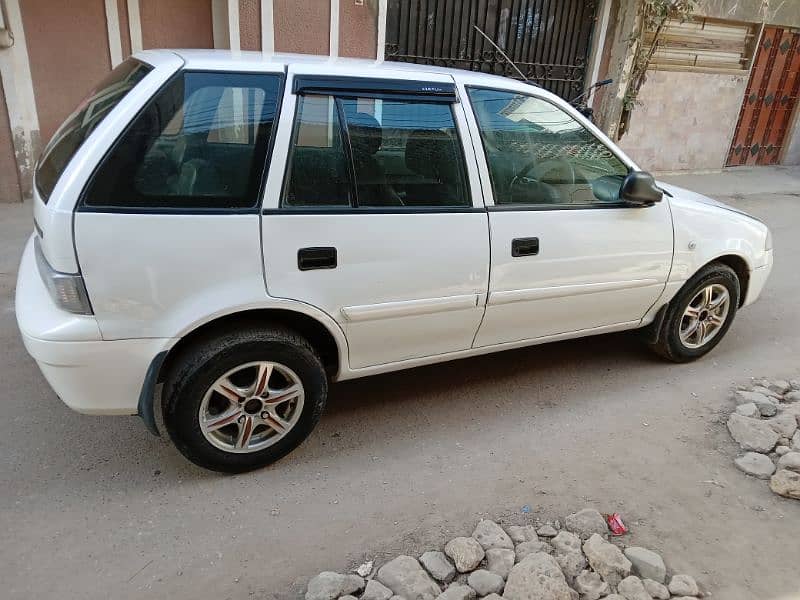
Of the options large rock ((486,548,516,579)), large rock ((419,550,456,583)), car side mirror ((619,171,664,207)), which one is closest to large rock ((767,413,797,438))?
car side mirror ((619,171,664,207))

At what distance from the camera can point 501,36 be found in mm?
8500

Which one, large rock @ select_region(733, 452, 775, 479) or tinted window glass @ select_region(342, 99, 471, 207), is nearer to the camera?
tinted window glass @ select_region(342, 99, 471, 207)

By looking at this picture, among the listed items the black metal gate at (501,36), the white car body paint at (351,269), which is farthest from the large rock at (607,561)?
the black metal gate at (501,36)

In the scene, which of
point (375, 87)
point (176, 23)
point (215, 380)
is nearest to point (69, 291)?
point (215, 380)

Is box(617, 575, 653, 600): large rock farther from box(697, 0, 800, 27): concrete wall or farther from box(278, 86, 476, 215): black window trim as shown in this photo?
box(697, 0, 800, 27): concrete wall

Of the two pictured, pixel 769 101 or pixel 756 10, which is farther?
pixel 769 101

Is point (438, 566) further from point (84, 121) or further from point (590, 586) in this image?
point (84, 121)

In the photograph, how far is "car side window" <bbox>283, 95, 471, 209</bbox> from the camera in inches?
106

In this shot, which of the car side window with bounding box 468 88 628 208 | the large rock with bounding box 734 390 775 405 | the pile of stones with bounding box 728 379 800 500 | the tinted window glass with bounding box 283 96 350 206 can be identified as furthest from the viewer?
the large rock with bounding box 734 390 775 405

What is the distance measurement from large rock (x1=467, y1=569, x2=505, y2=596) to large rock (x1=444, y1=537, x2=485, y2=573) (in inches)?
1.7

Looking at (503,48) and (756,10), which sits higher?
(756,10)

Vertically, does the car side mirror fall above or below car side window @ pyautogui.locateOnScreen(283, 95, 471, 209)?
below

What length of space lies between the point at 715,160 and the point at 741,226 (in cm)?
865

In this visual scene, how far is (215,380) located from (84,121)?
1.26 meters
